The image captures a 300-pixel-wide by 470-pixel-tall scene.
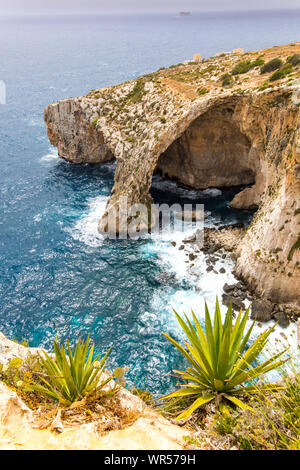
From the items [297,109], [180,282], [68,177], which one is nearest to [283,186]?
[297,109]

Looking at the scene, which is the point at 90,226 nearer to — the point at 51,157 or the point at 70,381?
the point at 51,157

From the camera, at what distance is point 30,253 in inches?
1085

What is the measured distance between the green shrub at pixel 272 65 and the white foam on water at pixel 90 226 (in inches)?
803

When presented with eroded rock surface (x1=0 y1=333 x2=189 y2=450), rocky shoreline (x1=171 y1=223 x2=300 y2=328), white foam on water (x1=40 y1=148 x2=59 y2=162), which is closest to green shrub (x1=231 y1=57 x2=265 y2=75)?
rocky shoreline (x1=171 y1=223 x2=300 y2=328)

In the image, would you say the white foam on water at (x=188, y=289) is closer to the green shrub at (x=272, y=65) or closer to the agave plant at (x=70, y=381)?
the agave plant at (x=70, y=381)

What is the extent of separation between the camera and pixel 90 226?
3100cm

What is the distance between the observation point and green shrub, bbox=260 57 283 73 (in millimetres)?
27658

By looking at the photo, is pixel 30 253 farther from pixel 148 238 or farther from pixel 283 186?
pixel 283 186

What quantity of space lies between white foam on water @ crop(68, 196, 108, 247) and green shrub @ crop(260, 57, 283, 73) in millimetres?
20388

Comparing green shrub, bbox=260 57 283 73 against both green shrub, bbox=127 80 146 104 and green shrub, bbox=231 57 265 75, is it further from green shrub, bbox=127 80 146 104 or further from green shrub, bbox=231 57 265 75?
green shrub, bbox=127 80 146 104

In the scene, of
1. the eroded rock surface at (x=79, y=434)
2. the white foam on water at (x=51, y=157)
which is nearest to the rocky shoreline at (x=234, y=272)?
the eroded rock surface at (x=79, y=434)

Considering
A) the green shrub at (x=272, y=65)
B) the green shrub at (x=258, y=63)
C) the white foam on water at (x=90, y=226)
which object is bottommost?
the white foam on water at (x=90, y=226)

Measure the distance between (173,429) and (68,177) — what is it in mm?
38241

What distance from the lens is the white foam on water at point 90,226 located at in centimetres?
2906
